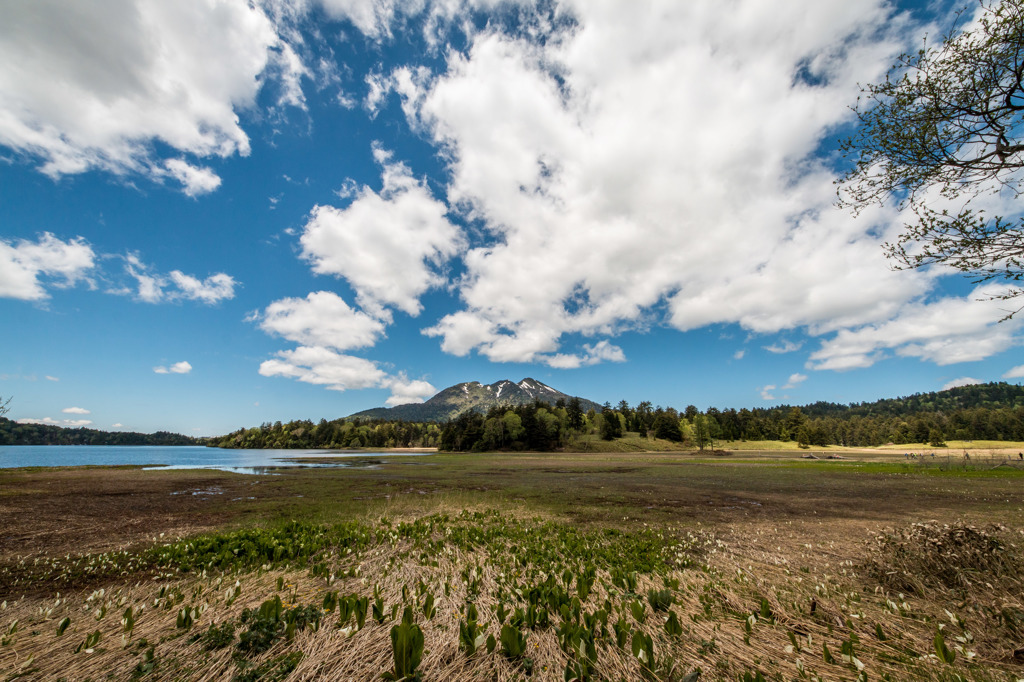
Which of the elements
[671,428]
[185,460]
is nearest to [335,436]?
[185,460]

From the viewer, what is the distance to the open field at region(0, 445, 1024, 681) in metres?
3.85

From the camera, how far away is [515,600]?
560 centimetres

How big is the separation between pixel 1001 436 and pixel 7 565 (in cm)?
19452

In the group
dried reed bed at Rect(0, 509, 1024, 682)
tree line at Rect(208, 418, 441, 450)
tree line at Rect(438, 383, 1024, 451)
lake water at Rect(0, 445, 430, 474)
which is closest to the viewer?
dried reed bed at Rect(0, 509, 1024, 682)

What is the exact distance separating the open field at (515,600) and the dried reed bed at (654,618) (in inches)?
1.3

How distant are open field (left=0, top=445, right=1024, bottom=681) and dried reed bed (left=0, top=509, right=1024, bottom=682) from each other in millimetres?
32

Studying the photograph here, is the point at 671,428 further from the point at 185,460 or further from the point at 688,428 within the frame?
the point at 185,460

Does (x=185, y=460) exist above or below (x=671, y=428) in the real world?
below

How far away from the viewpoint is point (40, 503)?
18.0m

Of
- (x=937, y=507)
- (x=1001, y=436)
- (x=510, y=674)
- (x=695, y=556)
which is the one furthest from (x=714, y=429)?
(x=510, y=674)

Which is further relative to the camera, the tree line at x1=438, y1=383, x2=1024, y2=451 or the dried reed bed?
the tree line at x1=438, y1=383, x2=1024, y2=451

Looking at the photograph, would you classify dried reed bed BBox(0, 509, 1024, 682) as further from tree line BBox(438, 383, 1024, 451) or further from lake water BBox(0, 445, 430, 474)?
tree line BBox(438, 383, 1024, 451)

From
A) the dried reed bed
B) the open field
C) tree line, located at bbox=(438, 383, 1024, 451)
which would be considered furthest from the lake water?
the dried reed bed

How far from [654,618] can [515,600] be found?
1.99m
